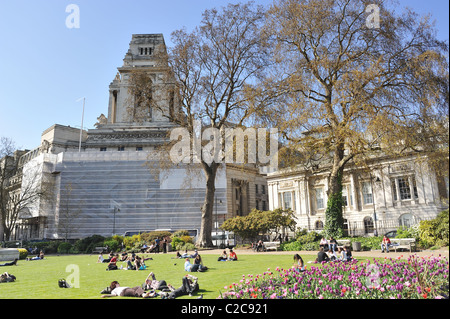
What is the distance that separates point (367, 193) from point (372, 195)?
321 cm

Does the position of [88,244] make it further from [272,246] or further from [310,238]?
[310,238]

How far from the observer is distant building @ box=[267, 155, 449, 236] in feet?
114

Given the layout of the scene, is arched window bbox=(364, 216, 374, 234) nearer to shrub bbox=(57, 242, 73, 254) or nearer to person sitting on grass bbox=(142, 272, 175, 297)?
shrub bbox=(57, 242, 73, 254)

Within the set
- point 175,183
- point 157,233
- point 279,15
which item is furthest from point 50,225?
point 279,15

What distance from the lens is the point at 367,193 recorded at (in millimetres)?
40406

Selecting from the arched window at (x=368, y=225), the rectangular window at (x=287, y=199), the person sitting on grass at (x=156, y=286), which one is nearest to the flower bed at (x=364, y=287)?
the person sitting on grass at (x=156, y=286)

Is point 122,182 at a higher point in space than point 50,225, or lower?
higher

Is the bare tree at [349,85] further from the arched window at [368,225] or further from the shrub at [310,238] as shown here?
the arched window at [368,225]

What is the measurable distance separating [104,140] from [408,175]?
48.0m

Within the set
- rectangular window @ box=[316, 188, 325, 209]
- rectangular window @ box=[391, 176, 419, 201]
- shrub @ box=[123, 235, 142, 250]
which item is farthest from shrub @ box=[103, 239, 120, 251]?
rectangular window @ box=[391, 176, 419, 201]

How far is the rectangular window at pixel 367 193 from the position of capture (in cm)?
4012

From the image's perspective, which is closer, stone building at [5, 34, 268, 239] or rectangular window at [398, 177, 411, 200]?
rectangular window at [398, 177, 411, 200]

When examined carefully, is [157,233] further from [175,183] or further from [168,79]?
[168,79]

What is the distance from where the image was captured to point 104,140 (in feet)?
206
